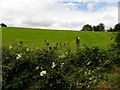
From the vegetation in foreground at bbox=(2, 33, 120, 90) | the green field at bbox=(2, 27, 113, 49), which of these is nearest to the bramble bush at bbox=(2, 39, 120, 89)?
the vegetation in foreground at bbox=(2, 33, 120, 90)

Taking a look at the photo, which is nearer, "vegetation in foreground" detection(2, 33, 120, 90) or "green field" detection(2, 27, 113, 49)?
"vegetation in foreground" detection(2, 33, 120, 90)

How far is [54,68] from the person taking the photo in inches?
165

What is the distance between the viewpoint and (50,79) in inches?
150

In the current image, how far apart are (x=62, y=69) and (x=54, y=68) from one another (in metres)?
0.32

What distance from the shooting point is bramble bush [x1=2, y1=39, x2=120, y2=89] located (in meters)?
3.87

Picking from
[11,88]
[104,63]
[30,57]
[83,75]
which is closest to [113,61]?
[104,63]

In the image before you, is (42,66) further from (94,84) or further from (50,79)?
(94,84)

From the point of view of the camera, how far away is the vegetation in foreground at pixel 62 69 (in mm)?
3889

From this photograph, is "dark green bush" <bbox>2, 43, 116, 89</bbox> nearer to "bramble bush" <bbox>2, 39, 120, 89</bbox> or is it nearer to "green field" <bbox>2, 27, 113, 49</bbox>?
"bramble bush" <bbox>2, 39, 120, 89</bbox>

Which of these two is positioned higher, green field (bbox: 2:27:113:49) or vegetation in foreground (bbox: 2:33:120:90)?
green field (bbox: 2:27:113:49)

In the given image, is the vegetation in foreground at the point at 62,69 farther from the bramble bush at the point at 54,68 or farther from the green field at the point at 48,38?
the green field at the point at 48,38

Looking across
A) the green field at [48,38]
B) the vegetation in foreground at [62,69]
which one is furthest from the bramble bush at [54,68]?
the green field at [48,38]

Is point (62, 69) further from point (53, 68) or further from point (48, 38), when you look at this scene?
point (48, 38)

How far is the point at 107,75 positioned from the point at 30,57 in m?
2.07
